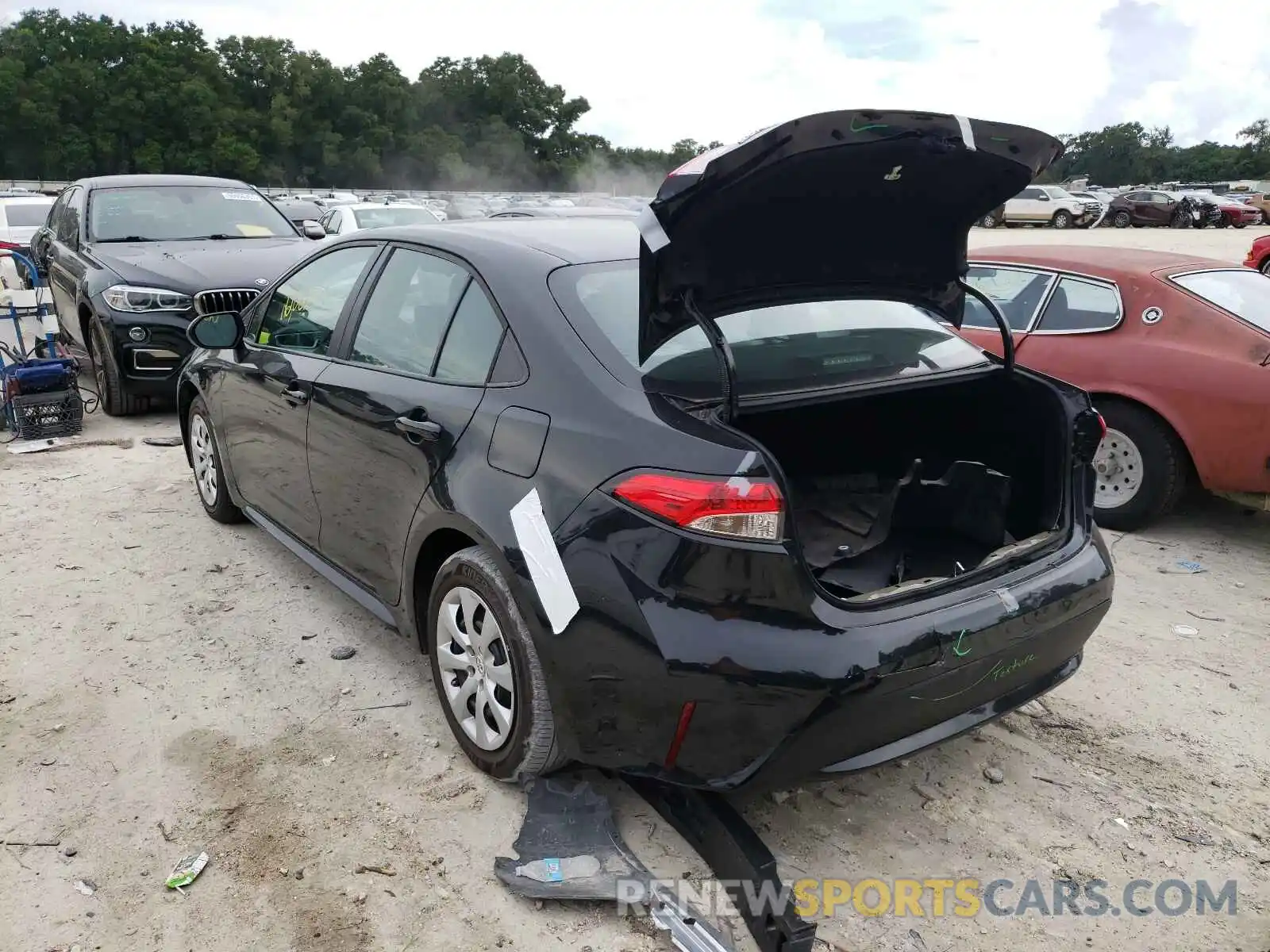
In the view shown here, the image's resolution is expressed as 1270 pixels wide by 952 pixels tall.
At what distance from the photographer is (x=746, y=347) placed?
9.72ft

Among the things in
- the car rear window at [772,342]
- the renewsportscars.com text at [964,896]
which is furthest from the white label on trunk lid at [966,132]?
the renewsportscars.com text at [964,896]

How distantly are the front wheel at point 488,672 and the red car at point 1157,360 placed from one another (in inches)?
147

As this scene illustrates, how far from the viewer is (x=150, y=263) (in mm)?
7543

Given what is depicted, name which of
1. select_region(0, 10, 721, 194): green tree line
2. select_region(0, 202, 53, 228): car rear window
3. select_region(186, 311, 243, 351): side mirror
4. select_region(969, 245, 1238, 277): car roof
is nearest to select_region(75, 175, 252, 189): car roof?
select_region(186, 311, 243, 351): side mirror

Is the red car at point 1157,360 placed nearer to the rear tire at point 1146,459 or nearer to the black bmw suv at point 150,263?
the rear tire at point 1146,459

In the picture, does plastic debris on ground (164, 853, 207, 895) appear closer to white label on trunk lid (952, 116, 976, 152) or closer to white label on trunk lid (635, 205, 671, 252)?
white label on trunk lid (635, 205, 671, 252)

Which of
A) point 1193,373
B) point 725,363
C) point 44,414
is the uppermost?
point 725,363

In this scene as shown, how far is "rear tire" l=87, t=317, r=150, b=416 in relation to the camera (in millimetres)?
7293

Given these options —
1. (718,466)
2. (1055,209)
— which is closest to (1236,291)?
(718,466)

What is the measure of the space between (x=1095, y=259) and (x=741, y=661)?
4596mm

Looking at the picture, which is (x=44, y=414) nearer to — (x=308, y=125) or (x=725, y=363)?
(x=725, y=363)

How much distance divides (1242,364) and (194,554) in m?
5.40

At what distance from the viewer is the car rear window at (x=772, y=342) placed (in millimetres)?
2654

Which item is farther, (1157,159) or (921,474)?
(1157,159)
